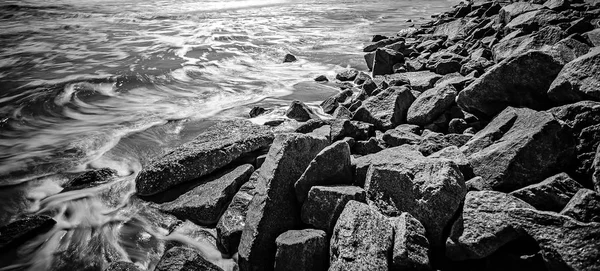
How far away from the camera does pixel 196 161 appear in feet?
14.2

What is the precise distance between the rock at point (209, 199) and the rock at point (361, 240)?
169 centimetres

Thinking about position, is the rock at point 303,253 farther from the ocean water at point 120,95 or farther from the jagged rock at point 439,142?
the jagged rock at point 439,142

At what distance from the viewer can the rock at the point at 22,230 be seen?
141 inches

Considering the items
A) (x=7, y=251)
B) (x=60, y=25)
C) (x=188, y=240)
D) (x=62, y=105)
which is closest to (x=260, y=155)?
(x=188, y=240)

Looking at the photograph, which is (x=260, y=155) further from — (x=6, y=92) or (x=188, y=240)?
(x=6, y=92)

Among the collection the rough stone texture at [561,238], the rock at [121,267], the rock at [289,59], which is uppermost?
the rough stone texture at [561,238]

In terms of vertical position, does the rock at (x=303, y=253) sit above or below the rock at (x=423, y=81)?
below

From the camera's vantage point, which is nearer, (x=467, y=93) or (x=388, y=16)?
(x=467, y=93)

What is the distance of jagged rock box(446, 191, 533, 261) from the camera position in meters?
2.39

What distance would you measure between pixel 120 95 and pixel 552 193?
948 cm

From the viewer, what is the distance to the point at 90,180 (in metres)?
4.74

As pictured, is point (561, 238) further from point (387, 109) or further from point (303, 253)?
point (387, 109)

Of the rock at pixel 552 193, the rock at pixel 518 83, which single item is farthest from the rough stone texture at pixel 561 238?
the rock at pixel 518 83

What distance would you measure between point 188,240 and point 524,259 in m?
3.32
